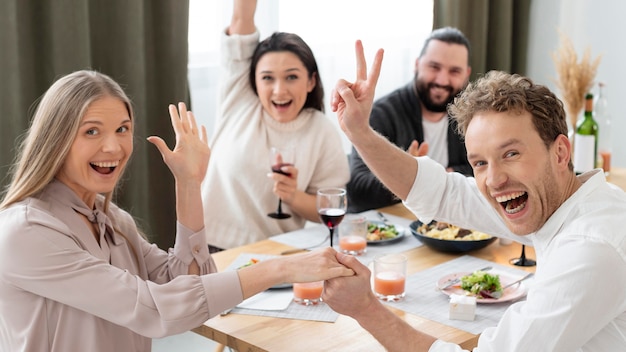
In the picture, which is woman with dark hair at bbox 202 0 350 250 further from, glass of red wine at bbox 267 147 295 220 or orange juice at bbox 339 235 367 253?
orange juice at bbox 339 235 367 253

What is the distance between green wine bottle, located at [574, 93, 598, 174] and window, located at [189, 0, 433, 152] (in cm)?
142

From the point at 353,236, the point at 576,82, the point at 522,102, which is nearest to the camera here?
the point at 522,102

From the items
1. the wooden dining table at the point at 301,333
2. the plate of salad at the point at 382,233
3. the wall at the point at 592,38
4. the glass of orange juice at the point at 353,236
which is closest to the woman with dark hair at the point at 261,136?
the plate of salad at the point at 382,233

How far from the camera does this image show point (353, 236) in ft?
8.41

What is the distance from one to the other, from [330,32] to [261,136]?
1.60 m

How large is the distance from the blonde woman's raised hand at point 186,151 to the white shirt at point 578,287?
0.80 m

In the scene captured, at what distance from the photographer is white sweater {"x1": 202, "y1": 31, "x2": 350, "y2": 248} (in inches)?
123

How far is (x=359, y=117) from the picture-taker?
2098 mm

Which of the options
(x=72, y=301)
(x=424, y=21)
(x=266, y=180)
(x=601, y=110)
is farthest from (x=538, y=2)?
(x=72, y=301)

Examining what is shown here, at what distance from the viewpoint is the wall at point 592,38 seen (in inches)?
210

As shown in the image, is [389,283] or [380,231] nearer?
[389,283]

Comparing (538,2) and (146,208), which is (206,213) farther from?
(538,2)

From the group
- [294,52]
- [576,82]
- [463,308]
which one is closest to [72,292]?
[463,308]

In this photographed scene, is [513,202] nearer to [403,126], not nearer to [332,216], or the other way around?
[332,216]
